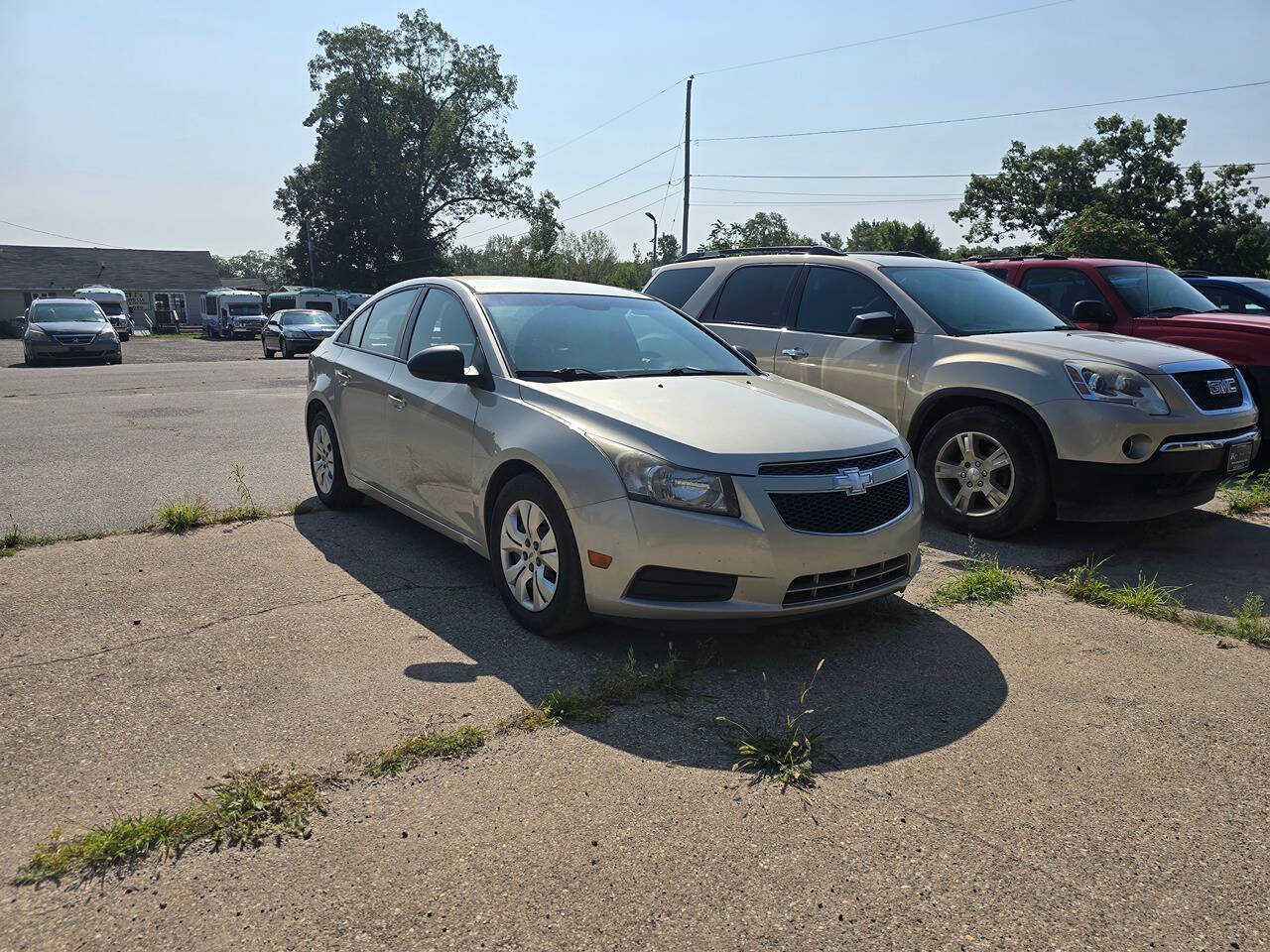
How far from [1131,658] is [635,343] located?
289 centimetres

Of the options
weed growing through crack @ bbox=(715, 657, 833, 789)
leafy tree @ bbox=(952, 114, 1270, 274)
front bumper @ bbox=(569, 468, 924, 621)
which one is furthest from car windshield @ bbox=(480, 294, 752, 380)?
leafy tree @ bbox=(952, 114, 1270, 274)

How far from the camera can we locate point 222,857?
2697 millimetres

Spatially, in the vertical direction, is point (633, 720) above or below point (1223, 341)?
below

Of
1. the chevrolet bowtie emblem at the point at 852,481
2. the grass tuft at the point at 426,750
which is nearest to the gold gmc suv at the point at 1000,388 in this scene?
the chevrolet bowtie emblem at the point at 852,481

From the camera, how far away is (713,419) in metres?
4.34

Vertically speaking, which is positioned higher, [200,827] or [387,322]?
[387,322]

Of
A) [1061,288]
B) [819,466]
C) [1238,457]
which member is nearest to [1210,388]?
[1238,457]

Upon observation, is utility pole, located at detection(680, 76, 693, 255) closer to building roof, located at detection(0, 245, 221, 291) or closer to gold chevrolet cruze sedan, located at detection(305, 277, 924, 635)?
gold chevrolet cruze sedan, located at detection(305, 277, 924, 635)

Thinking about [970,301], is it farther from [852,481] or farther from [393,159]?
[393,159]

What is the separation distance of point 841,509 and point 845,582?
12.4 inches

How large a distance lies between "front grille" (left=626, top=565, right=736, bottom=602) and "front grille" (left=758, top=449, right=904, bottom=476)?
0.48 meters

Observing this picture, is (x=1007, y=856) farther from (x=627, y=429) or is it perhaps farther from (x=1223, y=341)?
(x=1223, y=341)

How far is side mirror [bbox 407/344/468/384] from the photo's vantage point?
4770 mm

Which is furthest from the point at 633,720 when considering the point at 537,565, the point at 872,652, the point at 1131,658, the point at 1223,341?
the point at 1223,341
